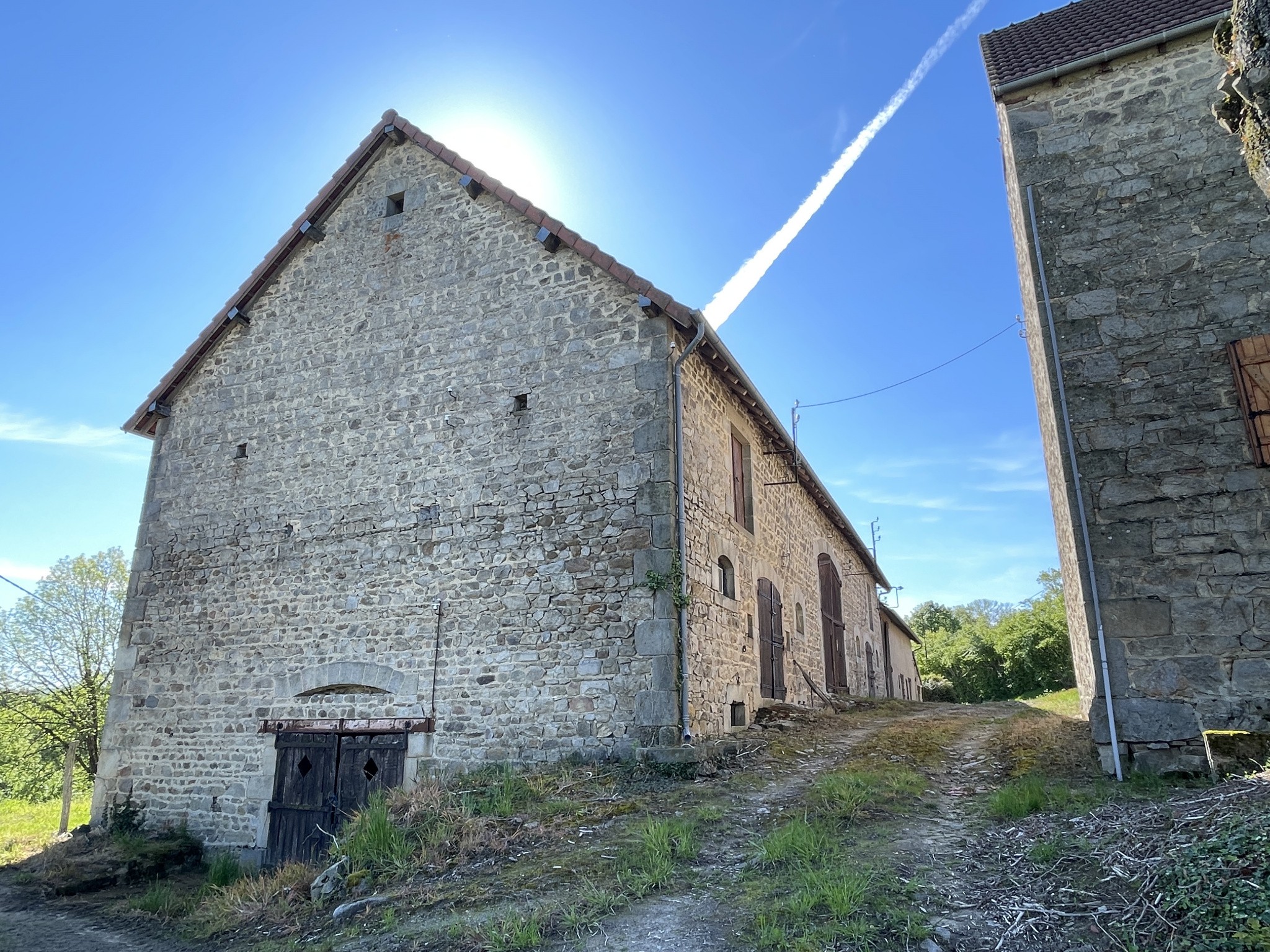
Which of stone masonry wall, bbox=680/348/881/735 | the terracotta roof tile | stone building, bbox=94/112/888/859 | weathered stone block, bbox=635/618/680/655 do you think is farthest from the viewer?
stone masonry wall, bbox=680/348/881/735

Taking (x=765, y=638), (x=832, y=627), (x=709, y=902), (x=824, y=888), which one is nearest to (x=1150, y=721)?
(x=824, y=888)

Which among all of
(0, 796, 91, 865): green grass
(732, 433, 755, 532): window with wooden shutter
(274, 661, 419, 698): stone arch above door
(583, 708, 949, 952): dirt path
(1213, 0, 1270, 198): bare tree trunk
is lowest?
(0, 796, 91, 865): green grass

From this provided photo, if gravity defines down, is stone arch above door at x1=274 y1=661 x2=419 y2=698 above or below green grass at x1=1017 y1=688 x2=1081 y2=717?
above

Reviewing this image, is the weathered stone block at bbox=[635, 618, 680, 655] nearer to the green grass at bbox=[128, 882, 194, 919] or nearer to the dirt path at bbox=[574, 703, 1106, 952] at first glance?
the dirt path at bbox=[574, 703, 1106, 952]

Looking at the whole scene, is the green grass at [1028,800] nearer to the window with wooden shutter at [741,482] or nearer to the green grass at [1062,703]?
the green grass at [1062,703]

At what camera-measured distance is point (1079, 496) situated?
7066 millimetres

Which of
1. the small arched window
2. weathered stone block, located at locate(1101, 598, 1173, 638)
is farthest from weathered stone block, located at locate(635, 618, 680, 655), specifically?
weathered stone block, located at locate(1101, 598, 1173, 638)

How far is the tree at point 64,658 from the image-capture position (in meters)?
17.5

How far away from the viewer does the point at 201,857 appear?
32.9 ft

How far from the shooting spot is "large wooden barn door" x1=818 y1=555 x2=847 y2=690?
16.4m

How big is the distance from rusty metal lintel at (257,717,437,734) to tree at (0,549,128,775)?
10013 mm

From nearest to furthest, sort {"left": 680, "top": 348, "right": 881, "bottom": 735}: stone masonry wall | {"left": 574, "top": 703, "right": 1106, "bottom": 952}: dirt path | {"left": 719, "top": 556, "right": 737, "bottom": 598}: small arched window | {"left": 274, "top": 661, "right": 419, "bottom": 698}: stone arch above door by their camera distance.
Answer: {"left": 574, "top": 703, "right": 1106, "bottom": 952}: dirt path < {"left": 680, "top": 348, "right": 881, "bottom": 735}: stone masonry wall < {"left": 274, "top": 661, "right": 419, "bottom": 698}: stone arch above door < {"left": 719, "top": 556, "right": 737, "bottom": 598}: small arched window

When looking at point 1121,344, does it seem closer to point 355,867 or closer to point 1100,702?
point 1100,702

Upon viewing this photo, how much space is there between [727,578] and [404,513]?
4.19 metres
